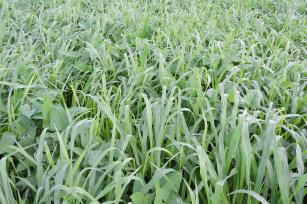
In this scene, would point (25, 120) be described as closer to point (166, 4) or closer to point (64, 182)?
point (64, 182)

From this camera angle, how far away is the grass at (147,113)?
896 millimetres

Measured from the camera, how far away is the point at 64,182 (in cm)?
93

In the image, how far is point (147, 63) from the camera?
68.9 inches

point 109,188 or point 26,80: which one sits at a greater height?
point 26,80

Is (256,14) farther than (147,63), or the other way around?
(256,14)

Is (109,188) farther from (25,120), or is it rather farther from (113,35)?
(113,35)

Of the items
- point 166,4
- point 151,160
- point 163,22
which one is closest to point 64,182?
point 151,160

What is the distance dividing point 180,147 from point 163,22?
4.68ft

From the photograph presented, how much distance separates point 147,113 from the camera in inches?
40.8

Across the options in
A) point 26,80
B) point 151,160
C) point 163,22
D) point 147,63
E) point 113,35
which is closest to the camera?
point 151,160

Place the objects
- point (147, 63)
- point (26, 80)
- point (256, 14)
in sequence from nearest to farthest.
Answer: point (26, 80)
point (147, 63)
point (256, 14)

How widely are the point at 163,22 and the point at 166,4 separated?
68cm

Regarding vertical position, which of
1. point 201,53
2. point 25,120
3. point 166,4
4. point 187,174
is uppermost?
point 166,4

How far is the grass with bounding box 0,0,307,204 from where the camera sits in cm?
90
